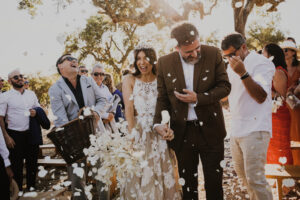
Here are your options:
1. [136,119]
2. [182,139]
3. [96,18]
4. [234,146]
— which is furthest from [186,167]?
[96,18]

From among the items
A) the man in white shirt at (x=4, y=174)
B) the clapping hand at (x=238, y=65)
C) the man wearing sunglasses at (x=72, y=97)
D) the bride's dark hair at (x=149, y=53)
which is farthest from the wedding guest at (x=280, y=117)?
the man in white shirt at (x=4, y=174)

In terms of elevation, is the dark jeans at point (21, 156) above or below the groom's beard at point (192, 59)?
below

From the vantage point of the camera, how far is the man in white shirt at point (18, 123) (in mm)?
4816

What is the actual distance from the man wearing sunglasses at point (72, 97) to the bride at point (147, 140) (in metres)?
0.67

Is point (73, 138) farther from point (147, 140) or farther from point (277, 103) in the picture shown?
point (277, 103)

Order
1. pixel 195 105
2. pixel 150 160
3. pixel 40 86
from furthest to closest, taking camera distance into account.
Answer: pixel 40 86
pixel 150 160
pixel 195 105

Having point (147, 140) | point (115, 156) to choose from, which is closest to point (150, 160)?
point (147, 140)

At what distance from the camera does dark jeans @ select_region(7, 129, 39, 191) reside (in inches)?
190

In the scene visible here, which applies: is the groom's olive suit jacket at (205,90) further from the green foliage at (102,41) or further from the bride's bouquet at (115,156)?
the green foliage at (102,41)

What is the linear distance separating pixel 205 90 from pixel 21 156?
14.0ft

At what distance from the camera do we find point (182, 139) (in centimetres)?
266

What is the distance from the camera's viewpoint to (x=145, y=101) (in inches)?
134

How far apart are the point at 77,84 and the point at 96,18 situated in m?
19.9

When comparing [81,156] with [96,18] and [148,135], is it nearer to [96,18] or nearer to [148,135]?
[148,135]
